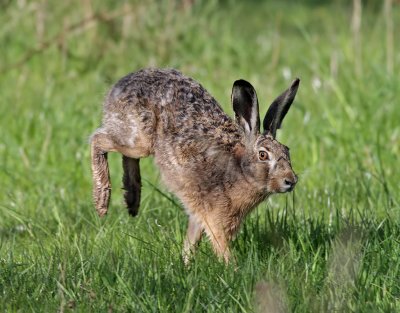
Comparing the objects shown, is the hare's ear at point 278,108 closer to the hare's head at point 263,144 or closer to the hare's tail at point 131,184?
the hare's head at point 263,144

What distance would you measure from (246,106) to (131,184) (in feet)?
3.18

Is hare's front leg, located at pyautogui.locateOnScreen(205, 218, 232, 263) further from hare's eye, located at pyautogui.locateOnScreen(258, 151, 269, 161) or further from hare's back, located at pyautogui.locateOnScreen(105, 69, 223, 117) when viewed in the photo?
hare's back, located at pyautogui.locateOnScreen(105, 69, 223, 117)

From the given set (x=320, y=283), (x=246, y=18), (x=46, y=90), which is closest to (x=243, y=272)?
(x=320, y=283)

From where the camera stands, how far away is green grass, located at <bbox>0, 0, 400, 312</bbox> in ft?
14.0

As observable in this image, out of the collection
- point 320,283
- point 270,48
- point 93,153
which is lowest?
point 320,283

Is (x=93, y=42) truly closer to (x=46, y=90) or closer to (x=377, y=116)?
(x=46, y=90)

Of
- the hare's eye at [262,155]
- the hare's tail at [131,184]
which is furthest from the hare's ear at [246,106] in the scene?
the hare's tail at [131,184]

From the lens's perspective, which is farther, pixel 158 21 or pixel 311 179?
A: pixel 158 21

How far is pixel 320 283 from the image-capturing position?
173 inches

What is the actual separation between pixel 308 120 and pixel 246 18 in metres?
6.70

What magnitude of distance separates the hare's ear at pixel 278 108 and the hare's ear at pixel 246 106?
0.07 metres

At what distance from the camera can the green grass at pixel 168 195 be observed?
4.27 metres

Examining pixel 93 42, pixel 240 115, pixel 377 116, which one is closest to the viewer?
pixel 240 115

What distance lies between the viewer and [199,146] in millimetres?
5238
